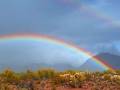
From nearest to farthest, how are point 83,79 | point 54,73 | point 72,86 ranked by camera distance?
point 72,86
point 83,79
point 54,73

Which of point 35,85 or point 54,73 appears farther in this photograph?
point 54,73

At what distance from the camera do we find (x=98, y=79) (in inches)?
1918

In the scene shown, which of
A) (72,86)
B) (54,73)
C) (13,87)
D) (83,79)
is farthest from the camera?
(54,73)

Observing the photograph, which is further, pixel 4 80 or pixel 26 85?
pixel 4 80

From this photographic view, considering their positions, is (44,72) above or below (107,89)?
above

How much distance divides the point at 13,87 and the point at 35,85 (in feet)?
7.44

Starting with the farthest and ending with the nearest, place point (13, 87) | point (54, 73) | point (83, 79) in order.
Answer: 1. point (54, 73)
2. point (83, 79)
3. point (13, 87)

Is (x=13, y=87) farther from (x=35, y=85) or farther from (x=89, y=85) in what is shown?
(x=89, y=85)

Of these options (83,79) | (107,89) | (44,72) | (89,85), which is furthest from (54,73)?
(107,89)

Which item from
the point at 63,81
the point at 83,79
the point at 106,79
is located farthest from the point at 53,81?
the point at 106,79

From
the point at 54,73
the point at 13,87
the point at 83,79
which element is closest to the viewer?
the point at 13,87

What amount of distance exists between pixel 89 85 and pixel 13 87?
29.5 ft

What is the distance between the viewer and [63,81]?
4553 cm

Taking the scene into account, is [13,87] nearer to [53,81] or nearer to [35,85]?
[35,85]
